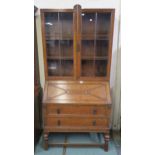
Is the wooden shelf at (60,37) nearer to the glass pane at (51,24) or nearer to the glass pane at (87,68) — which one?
the glass pane at (51,24)

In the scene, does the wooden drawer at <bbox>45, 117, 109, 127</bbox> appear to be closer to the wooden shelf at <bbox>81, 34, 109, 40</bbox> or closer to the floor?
the floor

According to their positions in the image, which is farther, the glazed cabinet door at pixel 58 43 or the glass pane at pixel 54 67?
the glass pane at pixel 54 67

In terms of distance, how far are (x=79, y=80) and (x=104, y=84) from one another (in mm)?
327

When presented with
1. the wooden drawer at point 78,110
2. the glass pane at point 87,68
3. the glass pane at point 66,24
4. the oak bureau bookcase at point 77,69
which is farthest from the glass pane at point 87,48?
the wooden drawer at point 78,110

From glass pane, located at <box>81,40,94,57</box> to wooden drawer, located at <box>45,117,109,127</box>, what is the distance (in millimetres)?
822

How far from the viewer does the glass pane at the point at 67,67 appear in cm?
208

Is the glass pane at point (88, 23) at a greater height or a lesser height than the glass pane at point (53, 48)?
greater

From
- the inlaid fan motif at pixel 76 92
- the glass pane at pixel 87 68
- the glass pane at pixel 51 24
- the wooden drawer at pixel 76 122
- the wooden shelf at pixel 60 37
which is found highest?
the glass pane at pixel 51 24

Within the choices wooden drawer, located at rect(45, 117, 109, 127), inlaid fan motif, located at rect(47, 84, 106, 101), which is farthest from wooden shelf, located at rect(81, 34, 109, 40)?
wooden drawer, located at rect(45, 117, 109, 127)

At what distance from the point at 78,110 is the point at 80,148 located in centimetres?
55

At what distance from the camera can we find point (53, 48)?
2.05 m

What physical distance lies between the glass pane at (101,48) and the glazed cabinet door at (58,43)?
13.3 inches

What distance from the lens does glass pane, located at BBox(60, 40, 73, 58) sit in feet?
Result: 6.65
